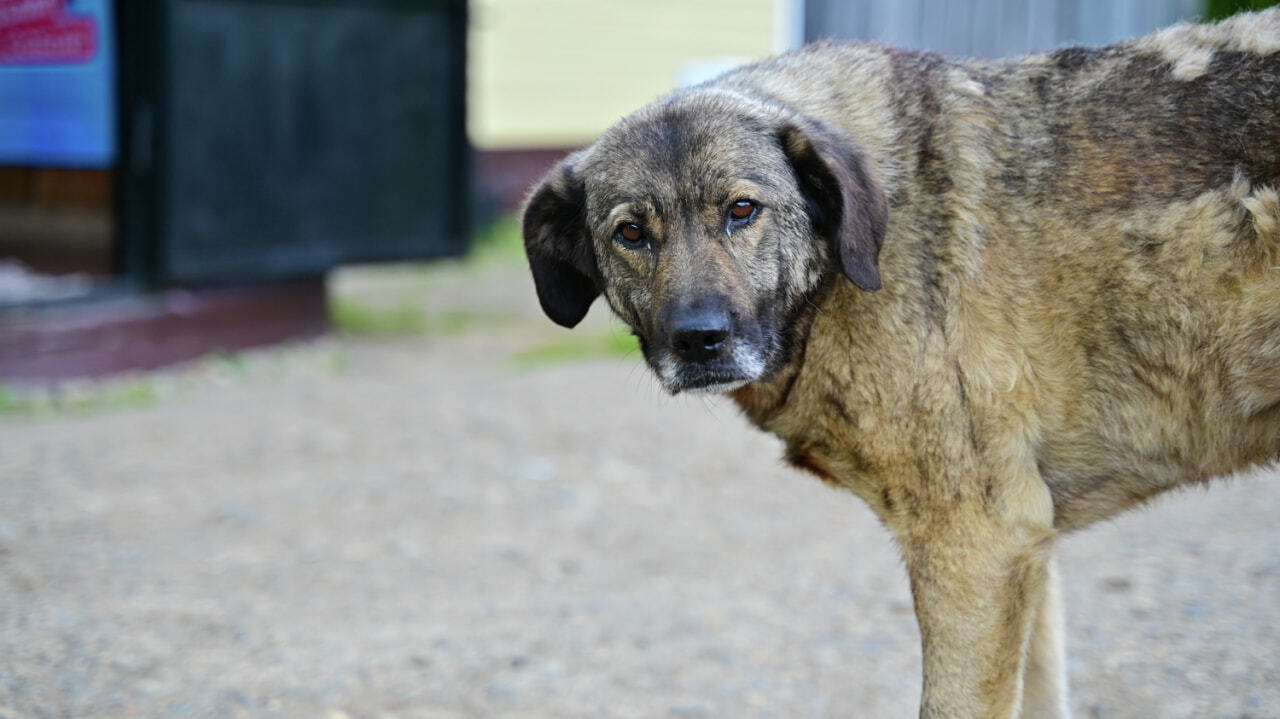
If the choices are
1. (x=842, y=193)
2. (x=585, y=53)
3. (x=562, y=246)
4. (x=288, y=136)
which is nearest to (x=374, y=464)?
(x=562, y=246)

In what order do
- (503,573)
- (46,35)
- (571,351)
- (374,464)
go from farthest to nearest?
(571,351) → (46,35) → (374,464) → (503,573)

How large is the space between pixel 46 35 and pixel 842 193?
687cm

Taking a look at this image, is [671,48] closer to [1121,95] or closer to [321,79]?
[321,79]

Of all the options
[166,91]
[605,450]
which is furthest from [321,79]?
[605,450]

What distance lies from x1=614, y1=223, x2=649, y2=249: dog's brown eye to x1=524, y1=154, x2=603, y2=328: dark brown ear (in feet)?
0.58

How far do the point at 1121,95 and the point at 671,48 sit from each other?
41.4 ft

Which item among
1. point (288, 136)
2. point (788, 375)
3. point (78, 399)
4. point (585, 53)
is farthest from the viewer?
point (585, 53)

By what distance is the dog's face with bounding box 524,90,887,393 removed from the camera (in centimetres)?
312

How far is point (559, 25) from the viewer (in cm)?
1433

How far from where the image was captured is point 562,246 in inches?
143

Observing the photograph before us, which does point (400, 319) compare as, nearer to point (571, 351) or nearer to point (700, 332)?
point (571, 351)

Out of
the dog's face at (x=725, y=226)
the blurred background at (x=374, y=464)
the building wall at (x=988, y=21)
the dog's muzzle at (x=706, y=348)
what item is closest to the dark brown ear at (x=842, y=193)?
the dog's face at (x=725, y=226)

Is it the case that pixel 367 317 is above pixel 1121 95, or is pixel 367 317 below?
below

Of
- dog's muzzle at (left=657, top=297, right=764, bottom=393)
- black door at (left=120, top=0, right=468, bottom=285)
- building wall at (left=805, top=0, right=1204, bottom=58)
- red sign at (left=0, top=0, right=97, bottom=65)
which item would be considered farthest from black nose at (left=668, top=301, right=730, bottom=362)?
red sign at (left=0, top=0, right=97, bottom=65)
